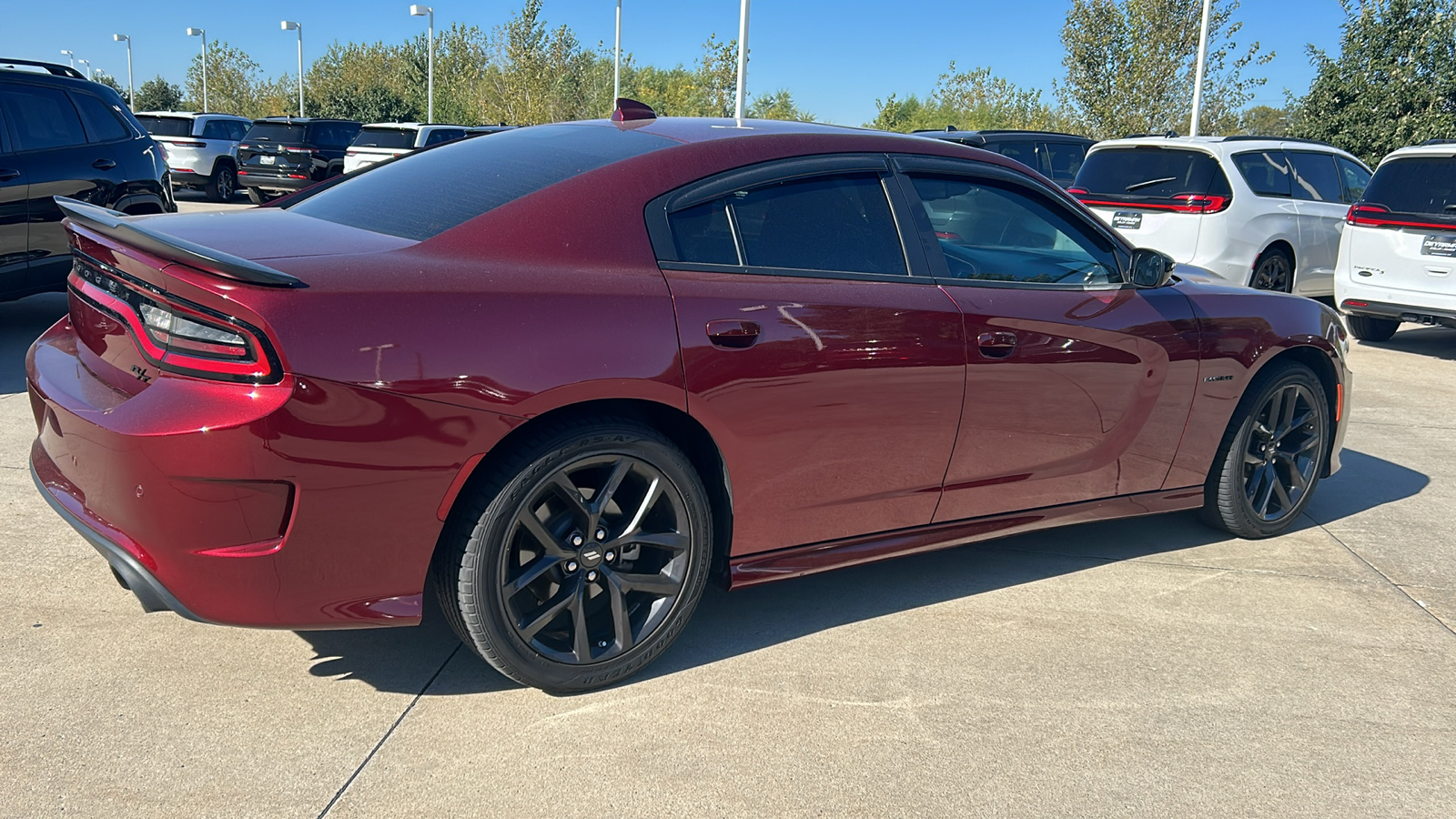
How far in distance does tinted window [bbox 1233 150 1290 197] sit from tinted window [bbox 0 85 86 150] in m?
9.49

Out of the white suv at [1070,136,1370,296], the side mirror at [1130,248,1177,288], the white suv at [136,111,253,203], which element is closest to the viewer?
the side mirror at [1130,248,1177,288]

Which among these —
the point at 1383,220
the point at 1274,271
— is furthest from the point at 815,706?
the point at 1274,271

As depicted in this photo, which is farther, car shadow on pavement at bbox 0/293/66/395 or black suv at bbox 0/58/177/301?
black suv at bbox 0/58/177/301

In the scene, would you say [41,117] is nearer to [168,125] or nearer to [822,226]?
[822,226]

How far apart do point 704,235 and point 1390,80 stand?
71.3ft

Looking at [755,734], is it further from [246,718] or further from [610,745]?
[246,718]

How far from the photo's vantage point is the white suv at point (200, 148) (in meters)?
21.3

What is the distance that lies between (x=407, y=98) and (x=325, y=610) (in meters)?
49.5

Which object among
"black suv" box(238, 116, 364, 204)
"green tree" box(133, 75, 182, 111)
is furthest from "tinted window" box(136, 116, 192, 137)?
"green tree" box(133, 75, 182, 111)

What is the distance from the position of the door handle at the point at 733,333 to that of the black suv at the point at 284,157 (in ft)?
62.5

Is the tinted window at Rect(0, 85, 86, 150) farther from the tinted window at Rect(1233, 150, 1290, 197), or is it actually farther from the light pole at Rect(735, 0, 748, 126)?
the light pole at Rect(735, 0, 748, 126)

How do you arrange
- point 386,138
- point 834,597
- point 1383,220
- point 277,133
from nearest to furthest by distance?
point 834,597 < point 1383,220 < point 386,138 < point 277,133

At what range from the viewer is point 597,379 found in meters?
2.94

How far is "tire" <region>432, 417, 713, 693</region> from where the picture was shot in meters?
2.92
